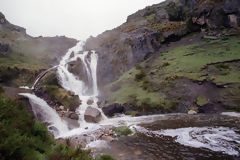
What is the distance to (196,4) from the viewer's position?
73.4 meters

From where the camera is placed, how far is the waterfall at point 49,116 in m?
37.1

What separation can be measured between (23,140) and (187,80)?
38.2 m

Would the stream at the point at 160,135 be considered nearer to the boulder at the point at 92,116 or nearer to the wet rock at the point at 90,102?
the boulder at the point at 92,116

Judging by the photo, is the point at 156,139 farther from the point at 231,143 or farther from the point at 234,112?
the point at 234,112

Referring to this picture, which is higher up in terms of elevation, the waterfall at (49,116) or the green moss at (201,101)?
the waterfall at (49,116)

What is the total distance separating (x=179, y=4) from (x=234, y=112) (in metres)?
45.4

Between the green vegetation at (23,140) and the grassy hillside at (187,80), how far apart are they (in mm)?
30800

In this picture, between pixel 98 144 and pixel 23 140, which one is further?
pixel 98 144

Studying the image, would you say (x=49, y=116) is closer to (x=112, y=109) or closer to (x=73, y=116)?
(x=73, y=116)

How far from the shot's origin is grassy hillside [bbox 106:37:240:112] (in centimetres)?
4375

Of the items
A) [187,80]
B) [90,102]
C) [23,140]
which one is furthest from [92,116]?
[23,140]

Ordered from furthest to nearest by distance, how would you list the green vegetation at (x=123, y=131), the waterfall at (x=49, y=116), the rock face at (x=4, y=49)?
the rock face at (x=4, y=49), the waterfall at (x=49, y=116), the green vegetation at (x=123, y=131)

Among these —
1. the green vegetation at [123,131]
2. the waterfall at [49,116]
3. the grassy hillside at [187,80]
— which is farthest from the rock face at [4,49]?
the green vegetation at [123,131]

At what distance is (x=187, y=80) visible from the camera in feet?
155
